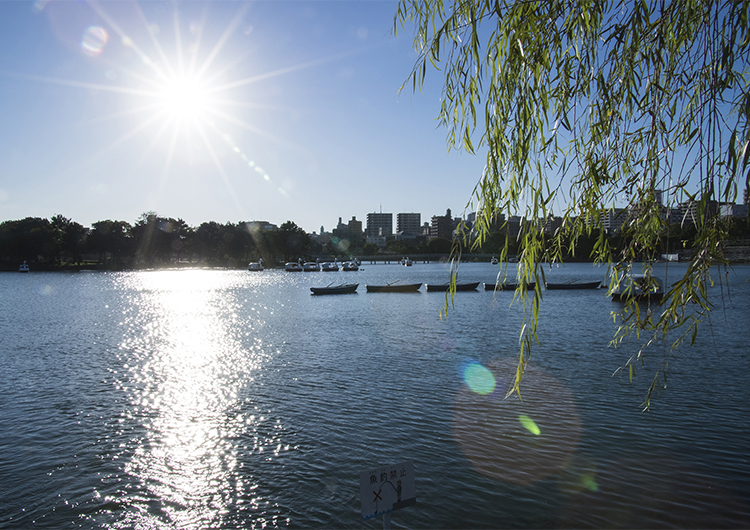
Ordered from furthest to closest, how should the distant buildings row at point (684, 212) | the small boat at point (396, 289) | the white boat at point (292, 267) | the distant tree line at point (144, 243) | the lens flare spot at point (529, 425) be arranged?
the white boat at point (292, 267), the distant tree line at point (144, 243), the small boat at point (396, 289), the lens flare spot at point (529, 425), the distant buildings row at point (684, 212)

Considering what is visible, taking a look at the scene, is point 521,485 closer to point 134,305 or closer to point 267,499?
point 267,499

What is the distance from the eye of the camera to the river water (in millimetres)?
8359

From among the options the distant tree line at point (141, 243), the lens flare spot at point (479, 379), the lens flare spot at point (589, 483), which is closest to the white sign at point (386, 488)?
the lens flare spot at point (589, 483)

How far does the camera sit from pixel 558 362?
19.1 m

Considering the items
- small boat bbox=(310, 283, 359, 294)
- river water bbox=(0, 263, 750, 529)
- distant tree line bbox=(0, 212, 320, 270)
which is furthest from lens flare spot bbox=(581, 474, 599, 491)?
distant tree line bbox=(0, 212, 320, 270)

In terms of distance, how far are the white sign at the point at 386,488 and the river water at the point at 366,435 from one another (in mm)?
3446

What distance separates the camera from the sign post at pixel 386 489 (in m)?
4.91

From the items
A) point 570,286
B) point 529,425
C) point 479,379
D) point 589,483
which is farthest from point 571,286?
point 589,483

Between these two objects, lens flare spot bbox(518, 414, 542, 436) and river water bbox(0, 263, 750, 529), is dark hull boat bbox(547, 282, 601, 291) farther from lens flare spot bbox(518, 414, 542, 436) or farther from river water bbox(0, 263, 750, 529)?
lens flare spot bbox(518, 414, 542, 436)

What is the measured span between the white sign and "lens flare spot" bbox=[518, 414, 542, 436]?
24.4 feet

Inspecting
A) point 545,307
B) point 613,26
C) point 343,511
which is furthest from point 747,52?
point 545,307

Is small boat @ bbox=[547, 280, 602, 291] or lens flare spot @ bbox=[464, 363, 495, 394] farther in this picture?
small boat @ bbox=[547, 280, 602, 291]

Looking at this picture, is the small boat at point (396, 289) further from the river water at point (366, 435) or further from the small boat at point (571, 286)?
the river water at point (366, 435)

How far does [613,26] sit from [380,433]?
984 cm
